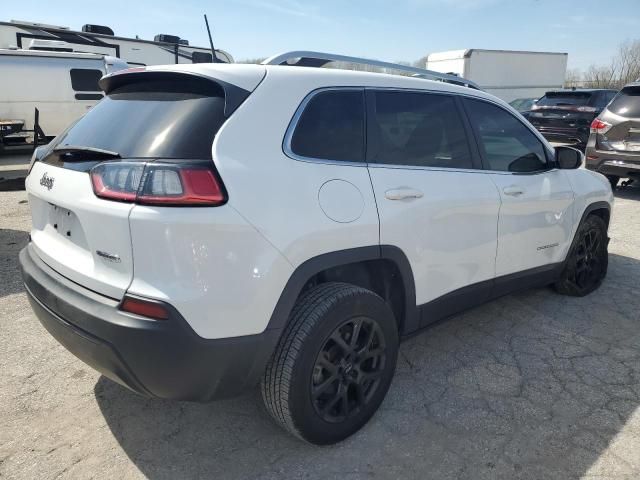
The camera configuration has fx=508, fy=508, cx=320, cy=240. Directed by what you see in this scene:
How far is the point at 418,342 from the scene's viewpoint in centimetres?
348

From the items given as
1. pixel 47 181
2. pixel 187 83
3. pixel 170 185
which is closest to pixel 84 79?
pixel 47 181

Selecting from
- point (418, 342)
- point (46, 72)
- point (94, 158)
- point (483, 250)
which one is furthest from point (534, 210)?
point (46, 72)

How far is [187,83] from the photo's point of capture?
85.9 inches

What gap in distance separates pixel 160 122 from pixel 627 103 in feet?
26.8

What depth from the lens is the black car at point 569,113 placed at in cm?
1293

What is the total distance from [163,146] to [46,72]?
12.0 metres

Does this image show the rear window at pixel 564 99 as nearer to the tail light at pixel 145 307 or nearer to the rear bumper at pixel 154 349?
the rear bumper at pixel 154 349

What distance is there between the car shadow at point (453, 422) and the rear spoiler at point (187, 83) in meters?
1.55

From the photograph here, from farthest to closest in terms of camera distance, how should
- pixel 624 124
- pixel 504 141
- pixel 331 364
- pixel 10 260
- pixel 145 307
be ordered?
pixel 624 124 < pixel 10 260 < pixel 504 141 < pixel 331 364 < pixel 145 307

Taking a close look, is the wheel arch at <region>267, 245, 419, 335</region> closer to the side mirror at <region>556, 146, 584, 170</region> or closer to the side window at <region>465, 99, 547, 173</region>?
the side window at <region>465, 99, 547, 173</region>

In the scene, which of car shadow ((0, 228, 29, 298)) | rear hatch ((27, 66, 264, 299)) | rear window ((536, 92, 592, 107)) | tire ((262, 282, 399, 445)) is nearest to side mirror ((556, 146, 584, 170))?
tire ((262, 282, 399, 445))

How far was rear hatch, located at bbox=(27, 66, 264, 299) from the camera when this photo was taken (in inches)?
75.8

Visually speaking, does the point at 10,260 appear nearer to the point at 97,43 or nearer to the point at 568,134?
the point at 97,43

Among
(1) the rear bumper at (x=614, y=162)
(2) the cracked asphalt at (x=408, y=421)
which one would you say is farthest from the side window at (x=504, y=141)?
(1) the rear bumper at (x=614, y=162)
